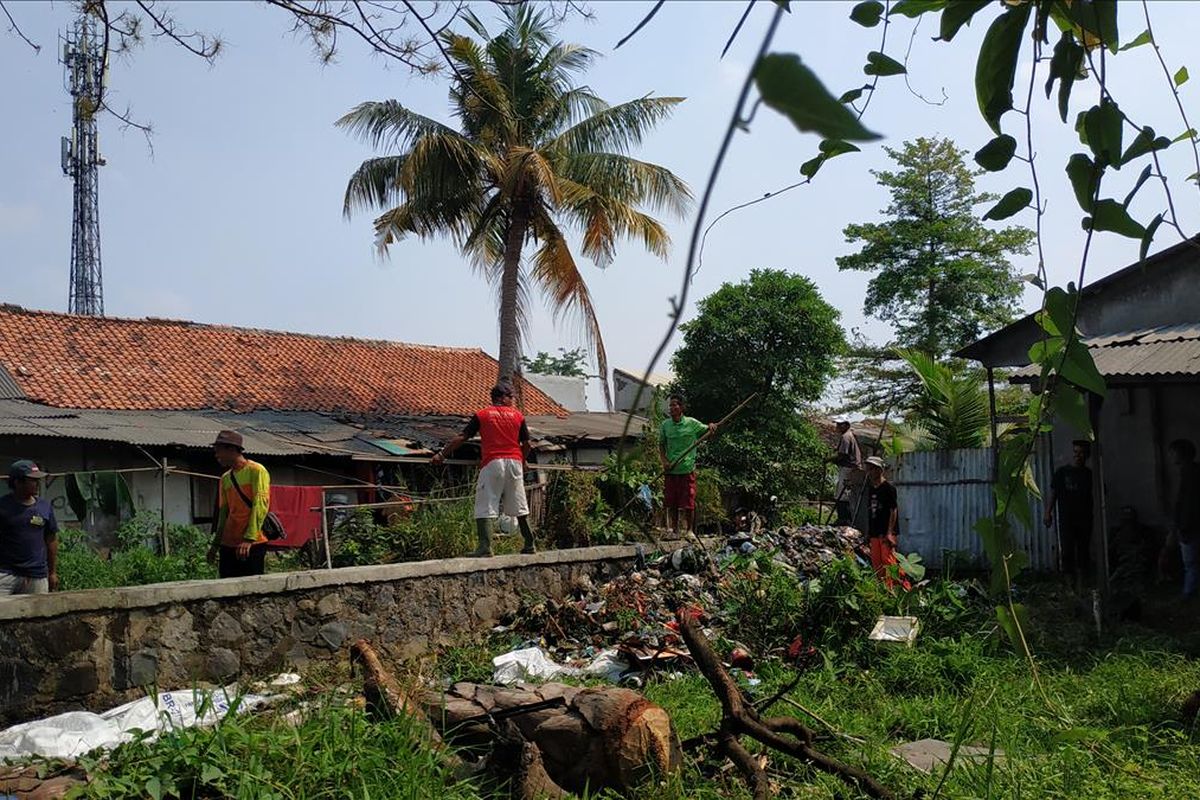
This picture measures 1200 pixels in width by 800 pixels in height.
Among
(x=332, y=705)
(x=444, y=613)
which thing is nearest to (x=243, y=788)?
(x=332, y=705)

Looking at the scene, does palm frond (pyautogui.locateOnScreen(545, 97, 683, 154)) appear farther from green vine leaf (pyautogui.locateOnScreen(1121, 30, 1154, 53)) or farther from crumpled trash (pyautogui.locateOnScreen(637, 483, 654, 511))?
green vine leaf (pyautogui.locateOnScreen(1121, 30, 1154, 53))

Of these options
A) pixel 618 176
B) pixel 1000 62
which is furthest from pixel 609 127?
pixel 1000 62

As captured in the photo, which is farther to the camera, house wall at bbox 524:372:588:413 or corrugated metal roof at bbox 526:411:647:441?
house wall at bbox 524:372:588:413

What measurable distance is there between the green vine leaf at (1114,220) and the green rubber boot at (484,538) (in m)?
7.59

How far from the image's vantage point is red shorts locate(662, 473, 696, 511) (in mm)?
10586

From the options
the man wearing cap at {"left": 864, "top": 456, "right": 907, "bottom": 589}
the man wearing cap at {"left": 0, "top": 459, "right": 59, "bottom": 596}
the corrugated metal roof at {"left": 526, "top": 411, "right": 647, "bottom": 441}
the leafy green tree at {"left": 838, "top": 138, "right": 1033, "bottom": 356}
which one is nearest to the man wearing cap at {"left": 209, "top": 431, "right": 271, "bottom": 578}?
the man wearing cap at {"left": 0, "top": 459, "right": 59, "bottom": 596}

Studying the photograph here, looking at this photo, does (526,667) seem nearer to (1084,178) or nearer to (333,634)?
(333,634)

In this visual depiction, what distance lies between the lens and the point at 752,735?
15.1 feet

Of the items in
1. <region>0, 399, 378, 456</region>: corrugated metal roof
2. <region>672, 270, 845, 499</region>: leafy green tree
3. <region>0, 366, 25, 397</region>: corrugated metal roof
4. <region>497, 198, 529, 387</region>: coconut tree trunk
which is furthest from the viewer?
<region>497, 198, 529, 387</region>: coconut tree trunk

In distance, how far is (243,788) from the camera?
3812 millimetres

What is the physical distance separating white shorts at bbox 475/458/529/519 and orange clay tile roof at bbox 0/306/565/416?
1128 cm

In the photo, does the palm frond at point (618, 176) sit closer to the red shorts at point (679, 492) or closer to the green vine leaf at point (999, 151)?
the red shorts at point (679, 492)

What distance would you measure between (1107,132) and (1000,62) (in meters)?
0.19

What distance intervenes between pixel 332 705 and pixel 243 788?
927 mm
